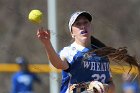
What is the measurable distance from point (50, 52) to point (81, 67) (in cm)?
39

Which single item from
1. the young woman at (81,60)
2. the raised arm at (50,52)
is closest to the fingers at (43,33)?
the raised arm at (50,52)

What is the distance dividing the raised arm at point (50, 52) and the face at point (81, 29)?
9.0 inches

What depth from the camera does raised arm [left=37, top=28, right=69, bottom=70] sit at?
18.0 ft

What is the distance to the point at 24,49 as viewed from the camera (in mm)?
20094

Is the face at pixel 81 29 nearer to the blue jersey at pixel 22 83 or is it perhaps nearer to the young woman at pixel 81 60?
the young woman at pixel 81 60

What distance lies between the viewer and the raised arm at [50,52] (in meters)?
5.49

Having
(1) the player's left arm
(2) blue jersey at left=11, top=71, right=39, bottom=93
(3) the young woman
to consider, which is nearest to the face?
(3) the young woman

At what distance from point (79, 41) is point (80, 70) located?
245mm

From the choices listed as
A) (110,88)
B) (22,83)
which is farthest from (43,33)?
(22,83)

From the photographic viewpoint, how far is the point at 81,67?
5.88m

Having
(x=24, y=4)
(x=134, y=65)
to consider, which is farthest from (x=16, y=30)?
(x=134, y=65)

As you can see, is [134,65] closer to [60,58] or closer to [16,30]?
[60,58]

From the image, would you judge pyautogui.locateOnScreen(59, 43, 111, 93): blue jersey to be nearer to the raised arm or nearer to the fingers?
the raised arm

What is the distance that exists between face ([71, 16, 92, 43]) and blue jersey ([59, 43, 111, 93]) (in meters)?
0.08
